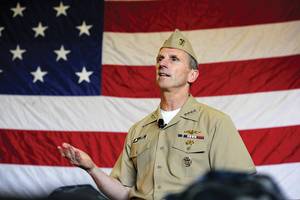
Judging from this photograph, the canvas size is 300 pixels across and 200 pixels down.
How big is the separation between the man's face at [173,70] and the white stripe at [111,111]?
98cm

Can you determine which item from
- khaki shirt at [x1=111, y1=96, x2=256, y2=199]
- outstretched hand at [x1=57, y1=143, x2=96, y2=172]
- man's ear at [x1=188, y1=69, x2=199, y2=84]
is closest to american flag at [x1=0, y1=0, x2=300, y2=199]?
man's ear at [x1=188, y1=69, x2=199, y2=84]

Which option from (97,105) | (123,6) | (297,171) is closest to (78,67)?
(97,105)

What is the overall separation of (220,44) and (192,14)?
282 mm

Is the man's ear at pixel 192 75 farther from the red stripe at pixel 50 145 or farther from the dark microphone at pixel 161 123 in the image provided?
the red stripe at pixel 50 145

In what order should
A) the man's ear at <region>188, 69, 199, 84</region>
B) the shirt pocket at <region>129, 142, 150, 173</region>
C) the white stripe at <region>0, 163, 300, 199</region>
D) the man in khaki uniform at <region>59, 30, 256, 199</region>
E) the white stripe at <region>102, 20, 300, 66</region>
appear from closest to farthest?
the man in khaki uniform at <region>59, 30, 256, 199</region>
the shirt pocket at <region>129, 142, 150, 173</region>
the man's ear at <region>188, 69, 199, 84</region>
the white stripe at <region>102, 20, 300, 66</region>
the white stripe at <region>0, 163, 300, 199</region>

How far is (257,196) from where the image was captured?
14.9 inches

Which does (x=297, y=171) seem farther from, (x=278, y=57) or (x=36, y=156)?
(x=36, y=156)

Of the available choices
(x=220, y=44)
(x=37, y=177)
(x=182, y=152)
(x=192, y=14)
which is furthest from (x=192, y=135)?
(x=37, y=177)

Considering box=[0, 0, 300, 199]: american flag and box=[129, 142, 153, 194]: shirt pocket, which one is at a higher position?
box=[0, 0, 300, 199]: american flag

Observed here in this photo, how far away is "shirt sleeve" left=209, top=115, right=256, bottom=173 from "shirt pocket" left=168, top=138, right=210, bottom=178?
3cm

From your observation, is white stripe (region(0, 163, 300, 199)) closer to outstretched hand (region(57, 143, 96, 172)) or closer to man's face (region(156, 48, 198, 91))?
man's face (region(156, 48, 198, 91))

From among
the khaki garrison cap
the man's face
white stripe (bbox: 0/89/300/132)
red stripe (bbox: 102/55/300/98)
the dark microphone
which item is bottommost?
the dark microphone

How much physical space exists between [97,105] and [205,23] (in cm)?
86

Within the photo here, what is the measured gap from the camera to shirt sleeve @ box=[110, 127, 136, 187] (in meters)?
1.79
